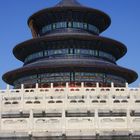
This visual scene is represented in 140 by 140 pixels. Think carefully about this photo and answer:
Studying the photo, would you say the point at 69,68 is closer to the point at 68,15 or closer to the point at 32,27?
the point at 68,15

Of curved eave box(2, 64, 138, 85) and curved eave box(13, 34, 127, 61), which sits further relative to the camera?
curved eave box(13, 34, 127, 61)

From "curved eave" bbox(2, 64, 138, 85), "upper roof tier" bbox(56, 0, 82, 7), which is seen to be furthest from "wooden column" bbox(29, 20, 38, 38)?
"curved eave" bbox(2, 64, 138, 85)

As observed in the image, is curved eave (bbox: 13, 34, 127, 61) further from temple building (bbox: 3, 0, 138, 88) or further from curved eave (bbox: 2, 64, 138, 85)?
curved eave (bbox: 2, 64, 138, 85)

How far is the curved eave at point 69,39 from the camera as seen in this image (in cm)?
4483

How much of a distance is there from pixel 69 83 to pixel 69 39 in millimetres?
5515

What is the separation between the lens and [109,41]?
4603 centimetres

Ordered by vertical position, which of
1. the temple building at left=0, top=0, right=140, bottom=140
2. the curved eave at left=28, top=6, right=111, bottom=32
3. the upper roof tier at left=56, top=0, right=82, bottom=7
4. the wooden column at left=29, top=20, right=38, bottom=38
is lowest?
the temple building at left=0, top=0, right=140, bottom=140

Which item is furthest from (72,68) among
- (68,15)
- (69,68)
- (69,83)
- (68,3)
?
(68,3)

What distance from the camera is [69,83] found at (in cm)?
4212

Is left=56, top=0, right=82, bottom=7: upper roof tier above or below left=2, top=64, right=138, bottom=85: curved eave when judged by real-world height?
above

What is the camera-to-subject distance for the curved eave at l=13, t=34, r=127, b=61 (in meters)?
44.8

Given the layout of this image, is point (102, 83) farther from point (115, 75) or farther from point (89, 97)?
point (89, 97)

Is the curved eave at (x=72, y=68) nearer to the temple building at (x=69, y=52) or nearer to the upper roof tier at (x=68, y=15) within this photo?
the temple building at (x=69, y=52)

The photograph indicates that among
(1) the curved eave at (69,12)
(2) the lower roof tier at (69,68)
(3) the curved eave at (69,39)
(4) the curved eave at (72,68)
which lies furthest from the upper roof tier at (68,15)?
(4) the curved eave at (72,68)
